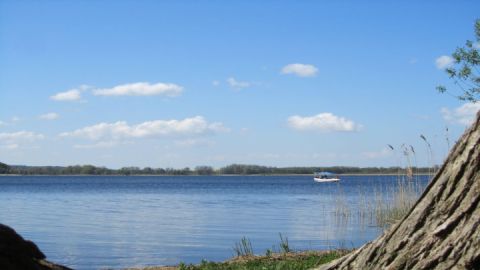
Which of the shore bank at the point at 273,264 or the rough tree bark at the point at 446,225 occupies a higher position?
the rough tree bark at the point at 446,225

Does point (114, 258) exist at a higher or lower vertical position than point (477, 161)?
lower

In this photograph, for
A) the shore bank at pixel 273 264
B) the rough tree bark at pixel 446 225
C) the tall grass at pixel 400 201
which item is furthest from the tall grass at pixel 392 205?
the rough tree bark at pixel 446 225

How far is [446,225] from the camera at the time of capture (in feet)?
18.1

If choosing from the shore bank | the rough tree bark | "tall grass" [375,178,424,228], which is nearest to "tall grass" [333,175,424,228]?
"tall grass" [375,178,424,228]

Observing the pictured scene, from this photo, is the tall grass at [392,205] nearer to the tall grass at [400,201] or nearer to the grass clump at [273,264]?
the tall grass at [400,201]

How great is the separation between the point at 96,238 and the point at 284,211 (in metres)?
14.0

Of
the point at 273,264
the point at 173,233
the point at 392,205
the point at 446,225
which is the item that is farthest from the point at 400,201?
the point at 446,225

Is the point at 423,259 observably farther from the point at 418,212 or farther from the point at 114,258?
the point at 114,258

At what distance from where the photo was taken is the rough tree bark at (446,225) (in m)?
5.40

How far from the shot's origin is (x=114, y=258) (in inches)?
647

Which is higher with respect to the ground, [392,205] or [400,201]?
[400,201]

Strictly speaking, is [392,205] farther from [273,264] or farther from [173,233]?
[273,264]

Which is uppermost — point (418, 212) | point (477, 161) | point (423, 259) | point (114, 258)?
point (477, 161)

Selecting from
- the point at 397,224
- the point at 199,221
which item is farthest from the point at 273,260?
the point at 199,221
